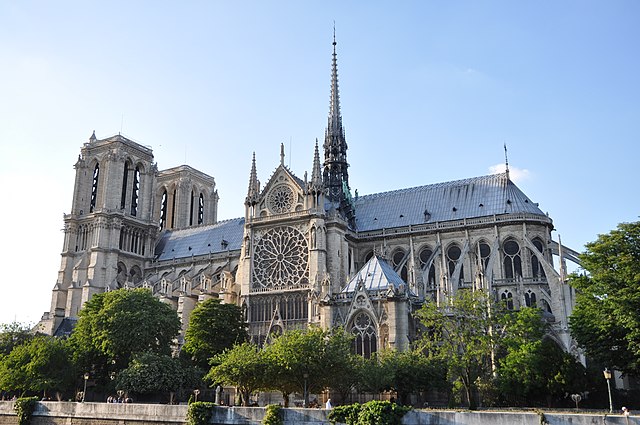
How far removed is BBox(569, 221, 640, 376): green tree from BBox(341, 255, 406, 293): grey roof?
12.9 metres

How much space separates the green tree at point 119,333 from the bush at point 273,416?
19614 mm

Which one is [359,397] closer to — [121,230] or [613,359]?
[613,359]

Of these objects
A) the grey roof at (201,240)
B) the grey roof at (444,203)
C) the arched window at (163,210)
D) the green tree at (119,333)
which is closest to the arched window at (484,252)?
the grey roof at (444,203)

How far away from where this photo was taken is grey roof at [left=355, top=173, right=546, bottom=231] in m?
65.0

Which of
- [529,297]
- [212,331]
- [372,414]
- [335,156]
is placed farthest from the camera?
[335,156]

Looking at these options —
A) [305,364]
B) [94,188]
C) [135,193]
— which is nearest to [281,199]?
[305,364]

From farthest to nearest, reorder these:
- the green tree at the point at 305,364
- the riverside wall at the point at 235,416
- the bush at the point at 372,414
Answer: the green tree at the point at 305,364 → the bush at the point at 372,414 → the riverside wall at the point at 235,416

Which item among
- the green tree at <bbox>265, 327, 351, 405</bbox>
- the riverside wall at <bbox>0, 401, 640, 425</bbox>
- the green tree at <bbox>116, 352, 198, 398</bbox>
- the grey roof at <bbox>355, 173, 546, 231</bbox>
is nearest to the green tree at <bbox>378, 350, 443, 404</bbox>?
the green tree at <bbox>265, 327, 351, 405</bbox>

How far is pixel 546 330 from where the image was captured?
5138 cm

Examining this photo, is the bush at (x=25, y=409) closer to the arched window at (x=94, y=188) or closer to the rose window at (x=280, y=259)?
the rose window at (x=280, y=259)

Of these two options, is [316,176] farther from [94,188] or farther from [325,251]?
[94,188]

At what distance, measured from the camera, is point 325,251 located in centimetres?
6122

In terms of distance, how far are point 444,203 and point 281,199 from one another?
16.1m

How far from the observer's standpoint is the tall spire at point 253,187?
66.5 meters
